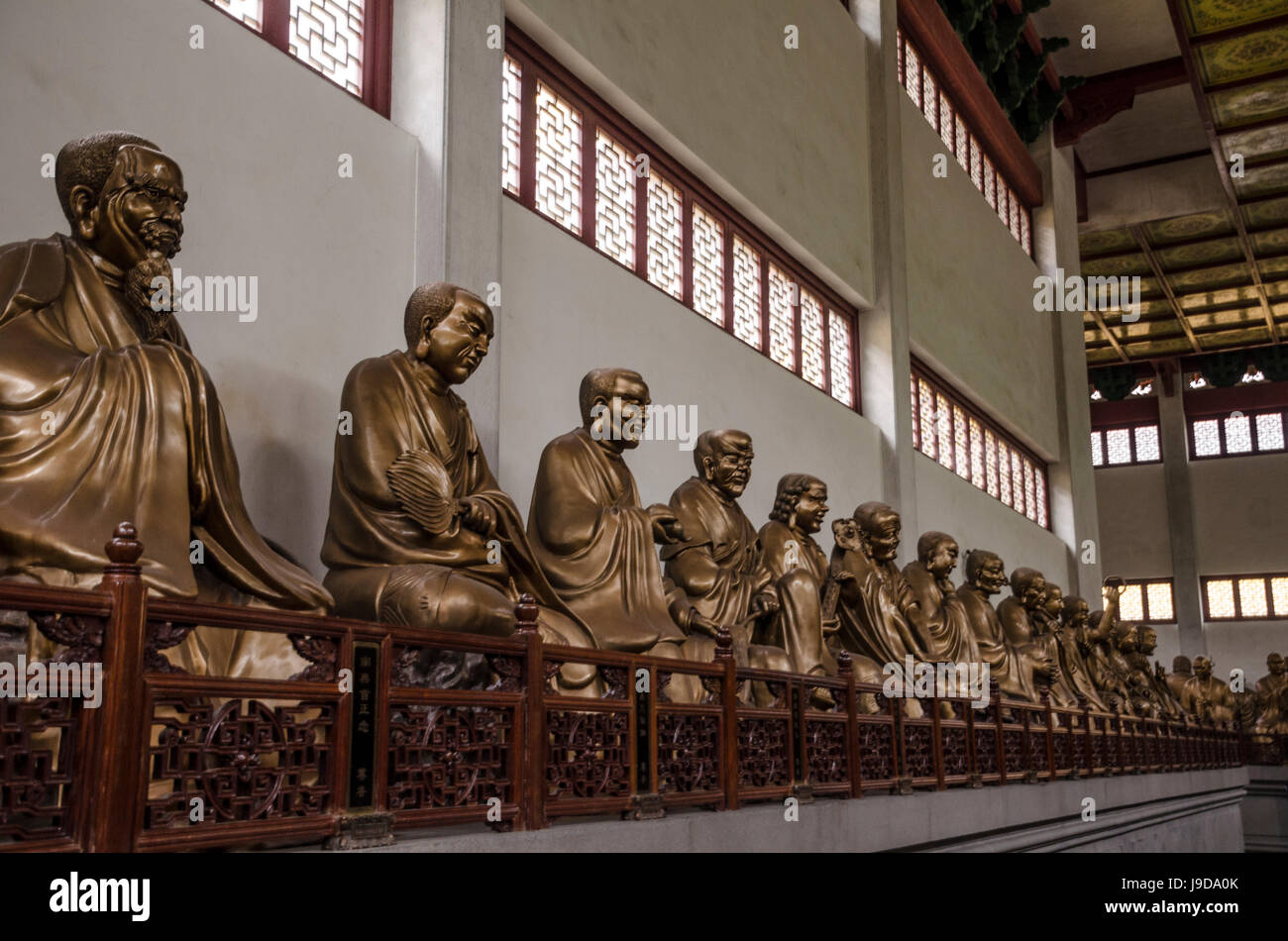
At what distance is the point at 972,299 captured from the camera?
46.9ft

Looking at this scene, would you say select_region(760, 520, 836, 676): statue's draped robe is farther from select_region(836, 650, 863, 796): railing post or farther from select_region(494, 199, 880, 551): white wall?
select_region(494, 199, 880, 551): white wall

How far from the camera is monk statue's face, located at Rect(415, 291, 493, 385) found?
15.5 feet

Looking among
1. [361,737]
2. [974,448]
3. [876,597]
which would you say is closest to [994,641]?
[876,597]

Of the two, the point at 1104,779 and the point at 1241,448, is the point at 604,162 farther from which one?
the point at 1241,448

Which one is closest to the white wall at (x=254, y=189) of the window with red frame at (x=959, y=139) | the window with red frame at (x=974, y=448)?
the window with red frame at (x=974, y=448)

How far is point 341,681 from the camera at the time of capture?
3191 mm

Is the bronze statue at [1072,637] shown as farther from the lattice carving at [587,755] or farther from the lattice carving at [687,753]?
the lattice carving at [587,755]

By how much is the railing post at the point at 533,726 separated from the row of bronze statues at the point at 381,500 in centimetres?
30

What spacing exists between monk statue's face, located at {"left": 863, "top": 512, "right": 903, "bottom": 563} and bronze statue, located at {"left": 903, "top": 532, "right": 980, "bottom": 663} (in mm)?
727

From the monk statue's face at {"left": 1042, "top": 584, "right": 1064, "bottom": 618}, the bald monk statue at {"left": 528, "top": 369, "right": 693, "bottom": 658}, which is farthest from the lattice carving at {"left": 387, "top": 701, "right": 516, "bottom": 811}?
the monk statue's face at {"left": 1042, "top": 584, "right": 1064, "bottom": 618}

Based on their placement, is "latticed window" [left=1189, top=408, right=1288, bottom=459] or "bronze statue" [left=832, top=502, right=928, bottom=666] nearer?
"bronze statue" [left=832, top=502, right=928, bottom=666]

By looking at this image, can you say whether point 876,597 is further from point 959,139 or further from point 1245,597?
point 1245,597

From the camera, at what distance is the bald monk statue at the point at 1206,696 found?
1543 centimetres

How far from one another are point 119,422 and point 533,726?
57.3 inches
